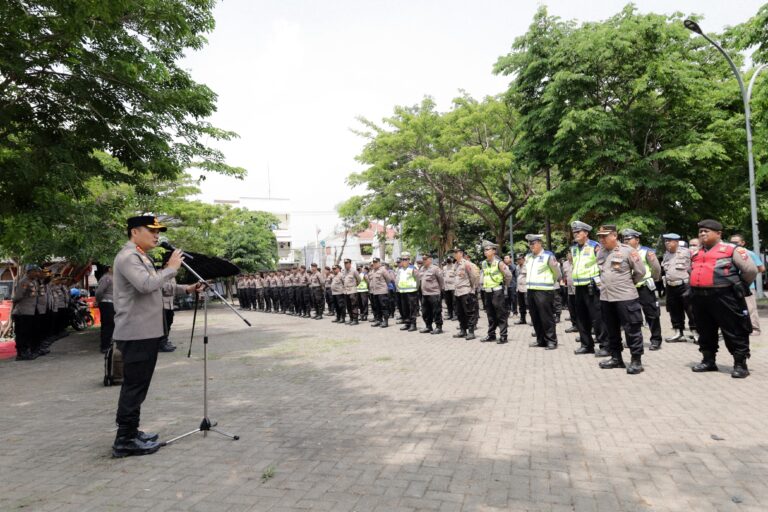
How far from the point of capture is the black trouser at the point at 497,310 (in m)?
10.8

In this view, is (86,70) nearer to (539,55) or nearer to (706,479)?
(706,479)

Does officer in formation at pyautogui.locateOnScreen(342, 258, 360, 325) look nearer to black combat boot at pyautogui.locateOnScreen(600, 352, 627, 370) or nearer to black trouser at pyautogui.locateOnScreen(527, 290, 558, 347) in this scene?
black trouser at pyautogui.locateOnScreen(527, 290, 558, 347)

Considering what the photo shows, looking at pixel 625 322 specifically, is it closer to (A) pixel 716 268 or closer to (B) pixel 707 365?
(B) pixel 707 365

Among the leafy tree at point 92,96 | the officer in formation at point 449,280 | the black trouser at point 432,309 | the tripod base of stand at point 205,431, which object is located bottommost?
the tripod base of stand at point 205,431

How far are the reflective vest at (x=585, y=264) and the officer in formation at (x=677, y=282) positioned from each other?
6.11ft

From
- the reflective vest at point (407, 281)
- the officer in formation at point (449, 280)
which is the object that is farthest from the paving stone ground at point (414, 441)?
the reflective vest at point (407, 281)

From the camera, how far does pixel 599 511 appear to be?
313cm

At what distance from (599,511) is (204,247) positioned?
26.7m

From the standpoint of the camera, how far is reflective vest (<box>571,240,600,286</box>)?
333 inches

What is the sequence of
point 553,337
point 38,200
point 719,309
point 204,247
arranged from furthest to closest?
point 204,247 → point 553,337 → point 38,200 → point 719,309

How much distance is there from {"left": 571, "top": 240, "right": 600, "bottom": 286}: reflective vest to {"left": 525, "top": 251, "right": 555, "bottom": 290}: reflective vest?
0.85m

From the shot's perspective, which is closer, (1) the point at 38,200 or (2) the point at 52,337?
(1) the point at 38,200

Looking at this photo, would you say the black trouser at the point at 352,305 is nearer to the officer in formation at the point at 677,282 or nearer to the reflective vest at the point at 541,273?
the reflective vest at the point at 541,273

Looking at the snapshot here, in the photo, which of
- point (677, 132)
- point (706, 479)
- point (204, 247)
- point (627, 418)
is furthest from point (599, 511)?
point (204, 247)
